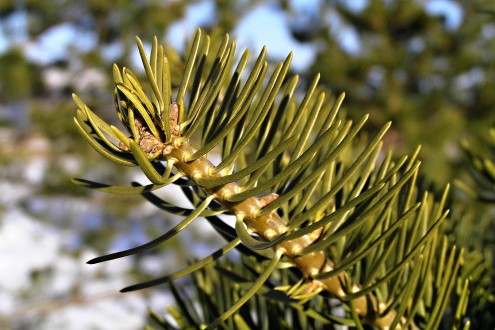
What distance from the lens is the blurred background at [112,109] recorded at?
176 cm

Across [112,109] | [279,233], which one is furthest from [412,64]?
[279,233]

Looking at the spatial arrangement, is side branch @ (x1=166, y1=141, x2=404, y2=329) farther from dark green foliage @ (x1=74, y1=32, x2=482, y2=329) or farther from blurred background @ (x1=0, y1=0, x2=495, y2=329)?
blurred background @ (x1=0, y1=0, x2=495, y2=329)

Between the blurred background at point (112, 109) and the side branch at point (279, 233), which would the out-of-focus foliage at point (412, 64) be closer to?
the blurred background at point (112, 109)

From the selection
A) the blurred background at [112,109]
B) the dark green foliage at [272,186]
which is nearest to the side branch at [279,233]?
the dark green foliage at [272,186]

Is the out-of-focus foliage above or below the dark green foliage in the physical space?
above

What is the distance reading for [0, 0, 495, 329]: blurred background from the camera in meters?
1.76

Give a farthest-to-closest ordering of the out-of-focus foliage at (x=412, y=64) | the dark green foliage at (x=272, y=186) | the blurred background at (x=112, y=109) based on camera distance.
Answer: the out-of-focus foliage at (x=412, y=64) → the blurred background at (x=112, y=109) → the dark green foliage at (x=272, y=186)

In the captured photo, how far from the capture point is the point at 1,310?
5.61 ft

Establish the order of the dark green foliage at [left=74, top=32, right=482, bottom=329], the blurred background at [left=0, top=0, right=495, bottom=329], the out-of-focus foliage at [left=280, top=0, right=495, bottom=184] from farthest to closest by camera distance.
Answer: the out-of-focus foliage at [left=280, top=0, right=495, bottom=184] → the blurred background at [left=0, top=0, right=495, bottom=329] → the dark green foliage at [left=74, top=32, right=482, bottom=329]

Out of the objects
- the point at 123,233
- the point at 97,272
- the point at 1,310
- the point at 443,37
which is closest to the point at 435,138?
the point at 443,37

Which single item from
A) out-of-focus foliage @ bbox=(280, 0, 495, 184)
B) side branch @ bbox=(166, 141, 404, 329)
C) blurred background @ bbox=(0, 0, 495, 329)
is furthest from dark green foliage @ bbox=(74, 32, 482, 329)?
out-of-focus foliage @ bbox=(280, 0, 495, 184)

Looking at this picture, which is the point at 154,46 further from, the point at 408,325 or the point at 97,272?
the point at 97,272

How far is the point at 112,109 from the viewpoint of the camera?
2.17 m

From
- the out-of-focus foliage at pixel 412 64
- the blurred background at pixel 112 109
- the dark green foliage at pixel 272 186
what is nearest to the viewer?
the dark green foliage at pixel 272 186
